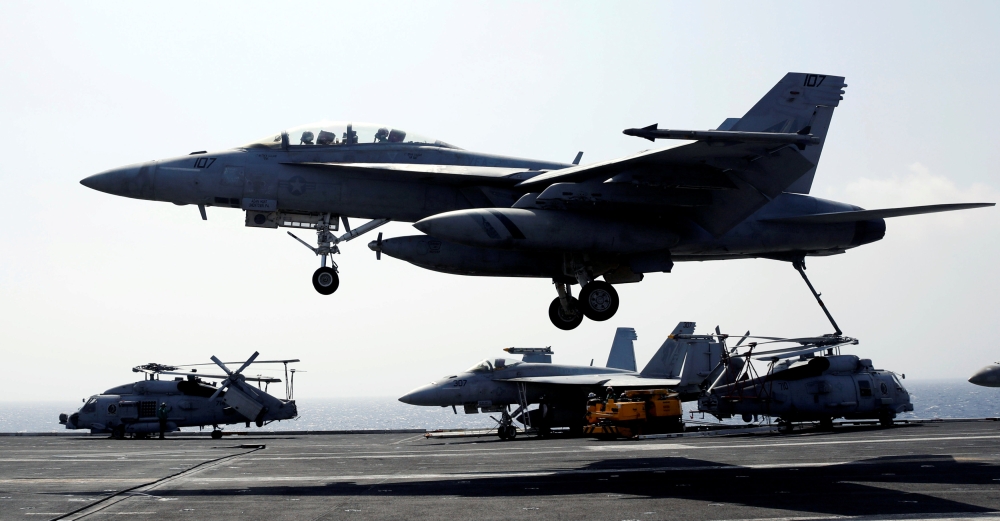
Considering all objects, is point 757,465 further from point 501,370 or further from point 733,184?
point 501,370

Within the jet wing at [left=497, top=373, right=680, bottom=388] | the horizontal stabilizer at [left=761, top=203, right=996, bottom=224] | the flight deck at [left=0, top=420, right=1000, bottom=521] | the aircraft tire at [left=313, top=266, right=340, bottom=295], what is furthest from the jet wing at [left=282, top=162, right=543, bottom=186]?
the jet wing at [left=497, top=373, right=680, bottom=388]

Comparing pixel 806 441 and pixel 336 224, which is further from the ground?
pixel 336 224

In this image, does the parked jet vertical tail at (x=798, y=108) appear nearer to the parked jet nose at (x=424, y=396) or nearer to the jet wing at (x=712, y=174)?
the jet wing at (x=712, y=174)

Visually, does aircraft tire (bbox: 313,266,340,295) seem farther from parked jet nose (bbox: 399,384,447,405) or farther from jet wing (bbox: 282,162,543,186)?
parked jet nose (bbox: 399,384,447,405)

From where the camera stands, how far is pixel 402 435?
1777 inches

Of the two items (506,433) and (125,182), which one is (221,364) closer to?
(506,433)

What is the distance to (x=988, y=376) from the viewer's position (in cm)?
3375

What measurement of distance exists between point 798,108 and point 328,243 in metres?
12.2

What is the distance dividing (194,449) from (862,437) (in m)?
24.5

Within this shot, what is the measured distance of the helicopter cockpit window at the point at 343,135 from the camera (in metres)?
19.9

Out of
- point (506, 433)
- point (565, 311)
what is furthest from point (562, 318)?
point (506, 433)

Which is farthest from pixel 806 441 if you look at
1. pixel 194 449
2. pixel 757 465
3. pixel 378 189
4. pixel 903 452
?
pixel 194 449

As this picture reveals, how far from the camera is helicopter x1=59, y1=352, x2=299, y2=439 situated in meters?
43.0

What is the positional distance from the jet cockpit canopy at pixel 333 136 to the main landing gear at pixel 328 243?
5.71ft
